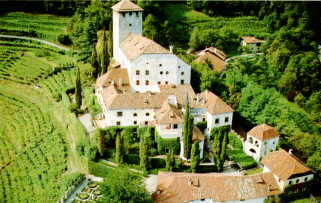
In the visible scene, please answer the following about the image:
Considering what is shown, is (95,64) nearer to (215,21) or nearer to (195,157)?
(195,157)

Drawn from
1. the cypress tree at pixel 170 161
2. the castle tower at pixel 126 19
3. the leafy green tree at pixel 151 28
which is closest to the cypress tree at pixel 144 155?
the cypress tree at pixel 170 161

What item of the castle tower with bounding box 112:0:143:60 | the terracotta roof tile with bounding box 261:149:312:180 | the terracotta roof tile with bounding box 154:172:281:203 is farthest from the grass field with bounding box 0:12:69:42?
the terracotta roof tile with bounding box 261:149:312:180

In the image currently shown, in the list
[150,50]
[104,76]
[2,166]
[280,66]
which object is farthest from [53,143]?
[280,66]

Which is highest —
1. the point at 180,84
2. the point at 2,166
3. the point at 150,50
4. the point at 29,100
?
the point at 150,50

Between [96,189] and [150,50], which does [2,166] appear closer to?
[96,189]

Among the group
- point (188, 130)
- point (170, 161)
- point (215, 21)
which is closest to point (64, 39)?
point (215, 21)

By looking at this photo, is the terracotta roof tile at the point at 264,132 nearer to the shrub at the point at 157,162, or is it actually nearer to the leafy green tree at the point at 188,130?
the leafy green tree at the point at 188,130

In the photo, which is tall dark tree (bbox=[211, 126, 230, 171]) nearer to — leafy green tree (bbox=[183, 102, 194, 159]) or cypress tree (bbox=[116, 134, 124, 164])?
leafy green tree (bbox=[183, 102, 194, 159])
